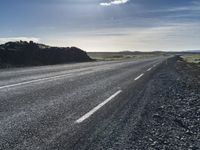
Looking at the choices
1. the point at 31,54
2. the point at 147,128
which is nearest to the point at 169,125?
the point at 147,128

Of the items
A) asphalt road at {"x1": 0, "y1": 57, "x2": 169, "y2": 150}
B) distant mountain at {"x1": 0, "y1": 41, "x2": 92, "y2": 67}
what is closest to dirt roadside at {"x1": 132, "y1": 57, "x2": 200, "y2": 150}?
asphalt road at {"x1": 0, "y1": 57, "x2": 169, "y2": 150}

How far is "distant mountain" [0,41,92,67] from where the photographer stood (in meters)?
36.1

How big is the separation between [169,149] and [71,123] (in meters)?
2.09

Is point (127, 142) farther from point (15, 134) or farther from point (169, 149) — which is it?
point (15, 134)

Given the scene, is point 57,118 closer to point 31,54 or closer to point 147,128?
point 147,128

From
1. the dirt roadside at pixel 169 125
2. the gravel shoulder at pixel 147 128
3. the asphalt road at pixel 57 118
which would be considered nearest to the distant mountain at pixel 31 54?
the asphalt road at pixel 57 118

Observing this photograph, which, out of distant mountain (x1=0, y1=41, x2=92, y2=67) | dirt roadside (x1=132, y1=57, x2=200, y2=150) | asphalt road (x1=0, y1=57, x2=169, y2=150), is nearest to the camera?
asphalt road (x1=0, y1=57, x2=169, y2=150)

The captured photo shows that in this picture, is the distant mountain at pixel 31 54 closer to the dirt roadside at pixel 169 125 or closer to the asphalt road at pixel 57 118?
the asphalt road at pixel 57 118

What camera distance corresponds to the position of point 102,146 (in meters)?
4.79

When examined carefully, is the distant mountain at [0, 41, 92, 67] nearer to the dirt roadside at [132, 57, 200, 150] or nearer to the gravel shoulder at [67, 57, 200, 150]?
the dirt roadside at [132, 57, 200, 150]

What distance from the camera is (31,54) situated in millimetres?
40812

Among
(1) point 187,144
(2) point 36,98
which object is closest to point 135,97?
(2) point 36,98

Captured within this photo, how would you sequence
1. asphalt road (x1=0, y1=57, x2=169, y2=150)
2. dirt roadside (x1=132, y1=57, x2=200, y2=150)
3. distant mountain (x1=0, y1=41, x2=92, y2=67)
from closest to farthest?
1. asphalt road (x1=0, y1=57, x2=169, y2=150)
2. dirt roadside (x1=132, y1=57, x2=200, y2=150)
3. distant mountain (x1=0, y1=41, x2=92, y2=67)

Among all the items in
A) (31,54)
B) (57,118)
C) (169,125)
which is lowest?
(31,54)
